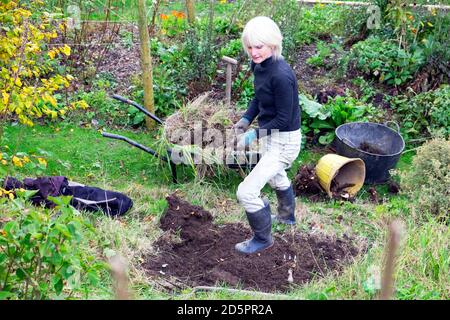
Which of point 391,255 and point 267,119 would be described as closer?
point 391,255

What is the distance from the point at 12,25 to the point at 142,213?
2008 mm

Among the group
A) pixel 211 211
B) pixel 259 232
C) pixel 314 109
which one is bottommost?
pixel 211 211

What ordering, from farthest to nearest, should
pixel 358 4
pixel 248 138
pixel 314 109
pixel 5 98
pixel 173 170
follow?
pixel 358 4 → pixel 314 109 → pixel 173 170 → pixel 248 138 → pixel 5 98

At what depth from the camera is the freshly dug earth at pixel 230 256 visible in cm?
512

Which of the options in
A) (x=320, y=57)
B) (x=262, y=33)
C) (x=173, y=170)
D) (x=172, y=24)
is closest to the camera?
(x=262, y=33)

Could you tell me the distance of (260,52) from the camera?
5.07 m

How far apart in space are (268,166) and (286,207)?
654 mm

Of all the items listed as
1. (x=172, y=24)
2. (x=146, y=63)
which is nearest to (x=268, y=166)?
(x=146, y=63)

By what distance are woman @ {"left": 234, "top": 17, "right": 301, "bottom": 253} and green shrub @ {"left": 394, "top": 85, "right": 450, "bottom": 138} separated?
8.89 ft

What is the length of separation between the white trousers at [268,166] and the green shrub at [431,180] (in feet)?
4.33

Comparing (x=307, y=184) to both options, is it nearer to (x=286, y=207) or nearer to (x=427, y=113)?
(x=286, y=207)

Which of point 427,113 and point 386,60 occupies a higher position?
point 386,60

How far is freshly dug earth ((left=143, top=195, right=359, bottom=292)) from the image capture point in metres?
5.12
